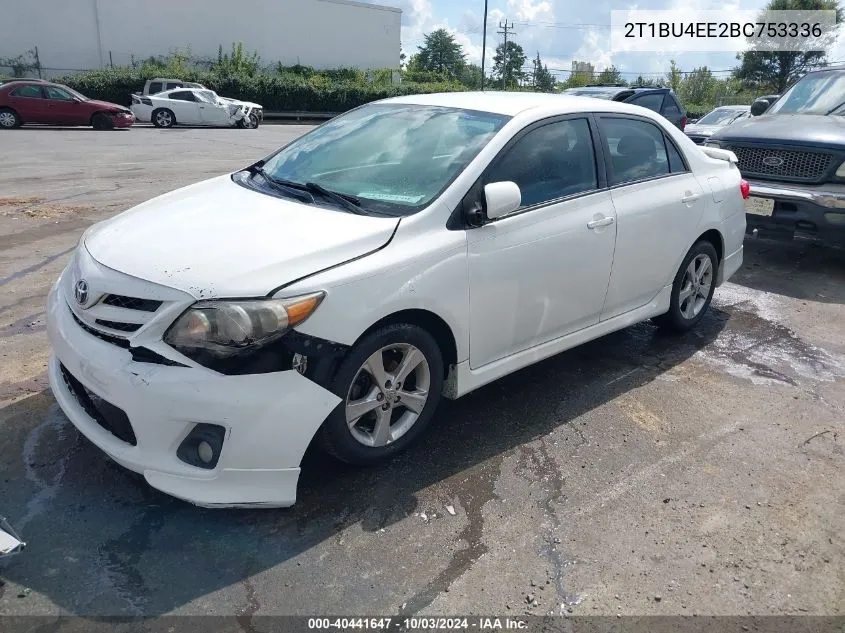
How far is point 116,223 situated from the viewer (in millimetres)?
3541

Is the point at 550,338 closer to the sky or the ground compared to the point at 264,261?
closer to the ground

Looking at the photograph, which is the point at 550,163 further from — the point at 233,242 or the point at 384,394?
the point at 233,242

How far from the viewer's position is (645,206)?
14.4 feet

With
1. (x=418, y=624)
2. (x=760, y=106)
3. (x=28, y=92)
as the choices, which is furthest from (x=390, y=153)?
(x=28, y=92)

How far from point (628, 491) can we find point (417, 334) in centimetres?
124

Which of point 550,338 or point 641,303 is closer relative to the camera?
point 550,338

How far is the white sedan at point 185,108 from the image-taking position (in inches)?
976

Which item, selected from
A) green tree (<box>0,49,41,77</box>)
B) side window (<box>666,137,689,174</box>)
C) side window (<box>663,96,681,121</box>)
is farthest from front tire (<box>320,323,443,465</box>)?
green tree (<box>0,49,41,77</box>)

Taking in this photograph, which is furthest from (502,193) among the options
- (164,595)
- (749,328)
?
(749,328)

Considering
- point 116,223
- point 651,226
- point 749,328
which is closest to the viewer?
point 116,223

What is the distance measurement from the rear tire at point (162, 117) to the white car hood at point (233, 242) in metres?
23.4

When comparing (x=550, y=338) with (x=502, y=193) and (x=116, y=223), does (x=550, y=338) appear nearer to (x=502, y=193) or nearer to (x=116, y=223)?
(x=502, y=193)

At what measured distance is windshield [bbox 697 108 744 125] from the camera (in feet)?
53.4

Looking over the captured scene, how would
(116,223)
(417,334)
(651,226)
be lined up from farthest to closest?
(651,226)
(116,223)
(417,334)
